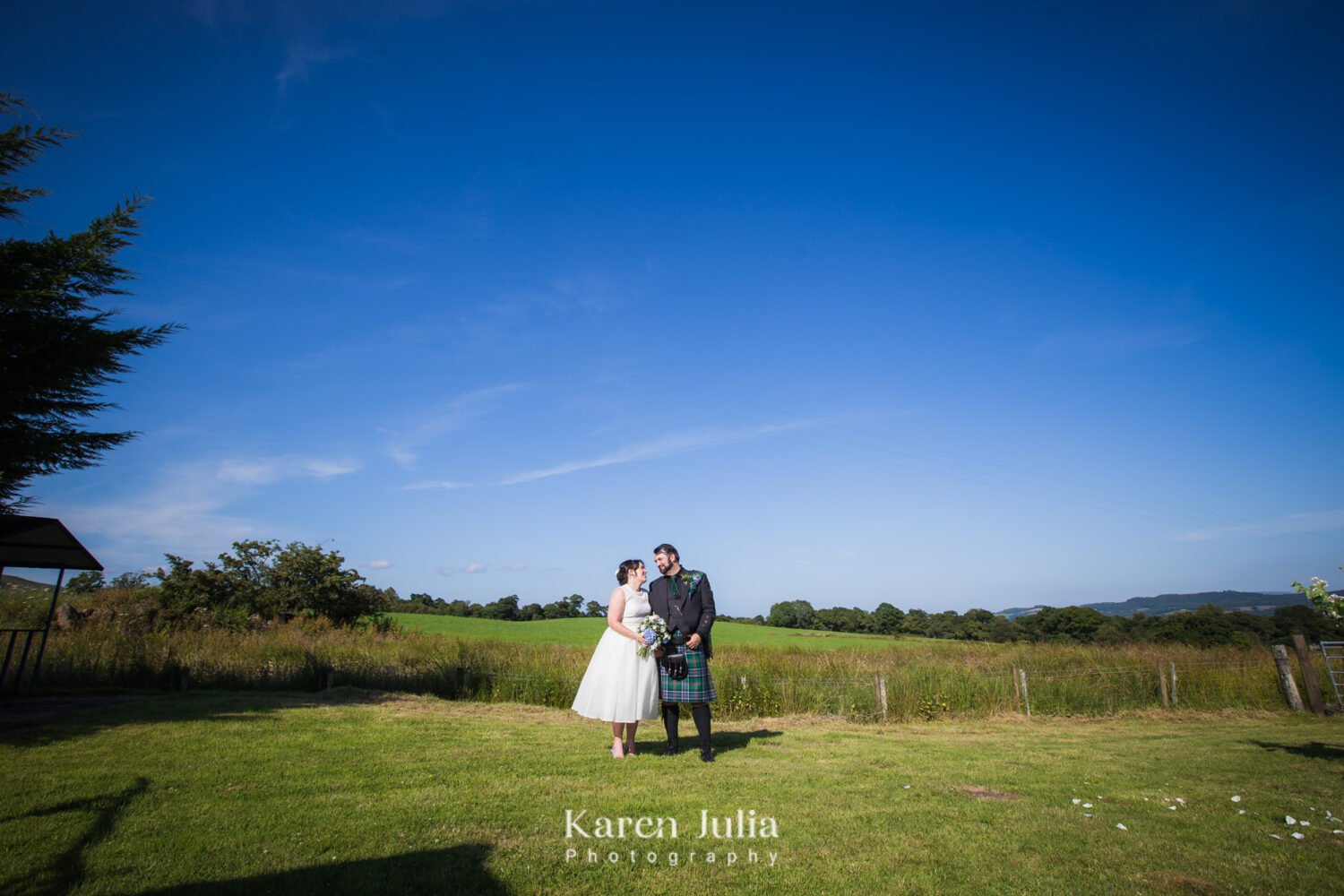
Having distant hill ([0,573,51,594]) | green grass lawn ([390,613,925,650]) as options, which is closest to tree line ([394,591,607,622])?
green grass lawn ([390,613,925,650])

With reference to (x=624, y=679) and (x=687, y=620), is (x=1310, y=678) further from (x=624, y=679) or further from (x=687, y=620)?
(x=624, y=679)

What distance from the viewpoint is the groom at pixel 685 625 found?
25.0 ft

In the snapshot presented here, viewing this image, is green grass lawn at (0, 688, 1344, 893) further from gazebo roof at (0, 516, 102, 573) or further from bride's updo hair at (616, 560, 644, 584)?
gazebo roof at (0, 516, 102, 573)

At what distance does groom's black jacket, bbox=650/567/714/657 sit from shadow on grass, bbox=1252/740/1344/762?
8468 mm

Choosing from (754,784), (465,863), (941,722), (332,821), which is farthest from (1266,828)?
(941,722)

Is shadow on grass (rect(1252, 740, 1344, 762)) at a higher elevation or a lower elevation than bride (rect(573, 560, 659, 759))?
lower

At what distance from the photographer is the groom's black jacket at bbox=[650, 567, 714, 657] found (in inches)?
300

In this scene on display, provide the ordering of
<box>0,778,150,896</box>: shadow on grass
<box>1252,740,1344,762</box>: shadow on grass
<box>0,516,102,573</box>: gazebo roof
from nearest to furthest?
<box>0,778,150,896</box>: shadow on grass < <box>1252,740,1344,762</box>: shadow on grass < <box>0,516,102,573</box>: gazebo roof

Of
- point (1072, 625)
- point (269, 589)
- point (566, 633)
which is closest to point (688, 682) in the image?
point (269, 589)

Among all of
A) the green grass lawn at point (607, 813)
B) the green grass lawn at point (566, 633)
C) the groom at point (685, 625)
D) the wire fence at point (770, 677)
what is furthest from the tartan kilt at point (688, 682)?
the green grass lawn at point (566, 633)

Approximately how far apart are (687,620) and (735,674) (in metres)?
8.76

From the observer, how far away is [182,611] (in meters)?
22.8

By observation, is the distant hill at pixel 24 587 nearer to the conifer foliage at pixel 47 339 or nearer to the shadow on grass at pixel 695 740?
the conifer foliage at pixel 47 339

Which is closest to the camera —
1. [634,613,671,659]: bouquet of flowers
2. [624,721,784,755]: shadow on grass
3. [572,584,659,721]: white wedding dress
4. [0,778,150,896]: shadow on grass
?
[0,778,150,896]: shadow on grass
